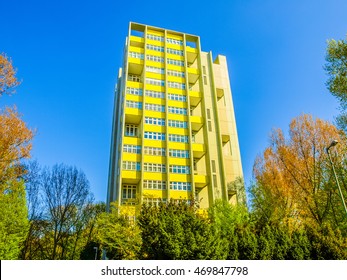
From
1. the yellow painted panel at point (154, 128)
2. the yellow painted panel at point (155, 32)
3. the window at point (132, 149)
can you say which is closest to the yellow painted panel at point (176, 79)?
the yellow painted panel at point (154, 128)

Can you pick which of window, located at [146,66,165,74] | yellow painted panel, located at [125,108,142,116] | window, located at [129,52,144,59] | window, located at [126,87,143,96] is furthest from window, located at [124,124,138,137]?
window, located at [129,52,144,59]

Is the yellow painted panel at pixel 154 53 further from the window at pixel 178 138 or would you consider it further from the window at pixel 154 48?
the window at pixel 178 138

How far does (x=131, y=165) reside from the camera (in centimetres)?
3597

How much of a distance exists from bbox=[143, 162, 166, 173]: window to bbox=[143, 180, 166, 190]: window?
5.34 ft

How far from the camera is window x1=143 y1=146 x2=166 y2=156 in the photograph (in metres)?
37.4

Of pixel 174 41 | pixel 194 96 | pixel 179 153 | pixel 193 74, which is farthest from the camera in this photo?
pixel 174 41

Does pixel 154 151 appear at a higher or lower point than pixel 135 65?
lower

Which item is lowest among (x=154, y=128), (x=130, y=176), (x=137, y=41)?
(x=130, y=176)

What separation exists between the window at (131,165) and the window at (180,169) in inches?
186

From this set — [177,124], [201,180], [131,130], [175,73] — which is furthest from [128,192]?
[175,73]

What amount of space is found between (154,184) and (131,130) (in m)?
10.5

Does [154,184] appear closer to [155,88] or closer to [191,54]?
[155,88]

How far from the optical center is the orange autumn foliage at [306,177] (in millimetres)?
23891

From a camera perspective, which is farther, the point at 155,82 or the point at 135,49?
the point at 135,49
